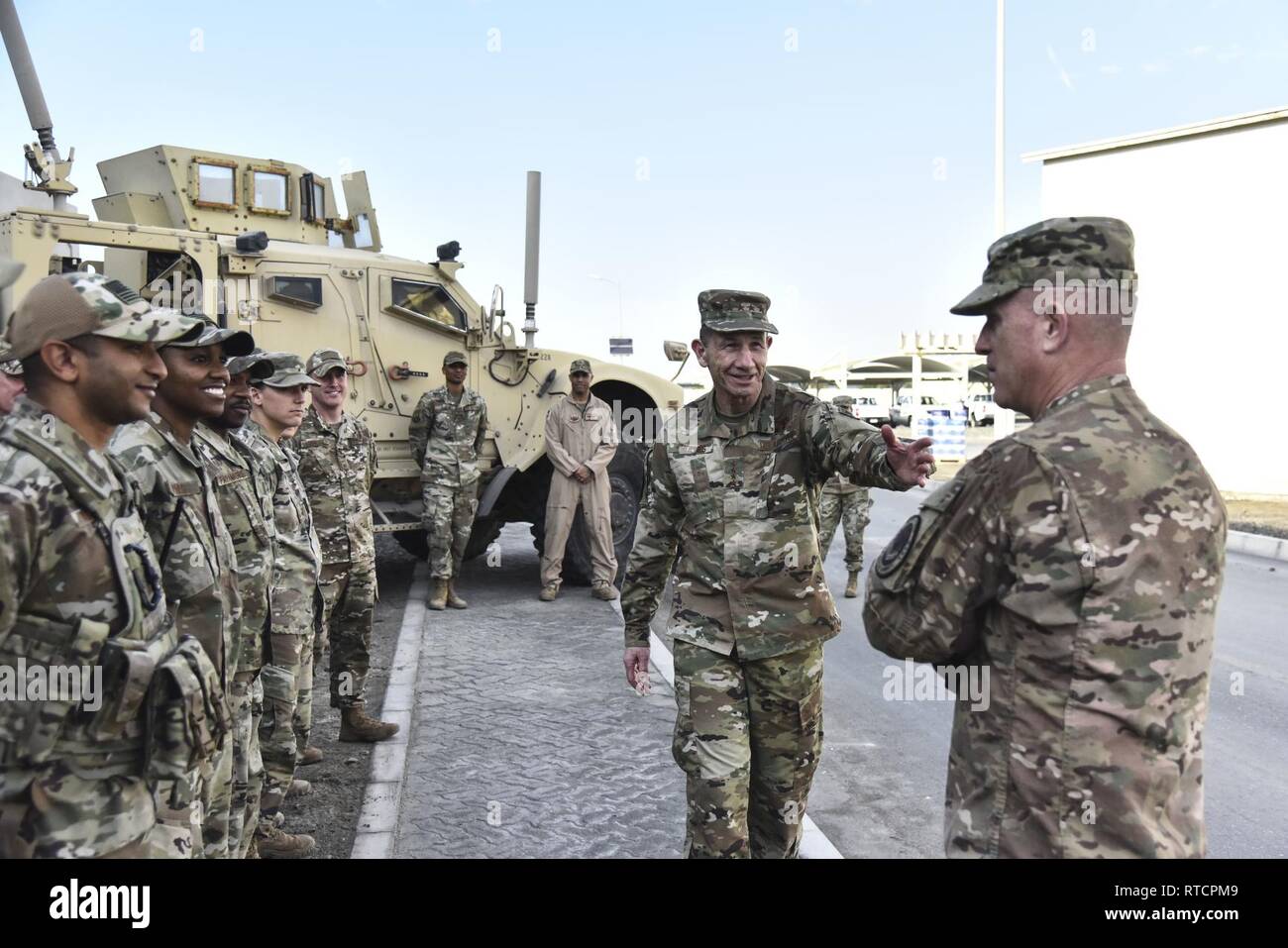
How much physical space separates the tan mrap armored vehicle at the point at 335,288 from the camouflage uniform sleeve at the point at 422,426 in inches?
8.8

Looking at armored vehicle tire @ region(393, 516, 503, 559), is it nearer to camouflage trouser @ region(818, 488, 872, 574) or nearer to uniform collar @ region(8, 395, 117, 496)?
camouflage trouser @ region(818, 488, 872, 574)

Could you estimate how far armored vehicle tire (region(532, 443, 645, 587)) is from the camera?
9.05 m

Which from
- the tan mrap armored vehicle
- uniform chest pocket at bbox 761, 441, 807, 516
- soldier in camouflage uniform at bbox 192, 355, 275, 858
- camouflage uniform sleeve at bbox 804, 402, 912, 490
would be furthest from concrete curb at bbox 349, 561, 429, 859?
camouflage uniform sleeve at bbox 804, 402, 912, 490

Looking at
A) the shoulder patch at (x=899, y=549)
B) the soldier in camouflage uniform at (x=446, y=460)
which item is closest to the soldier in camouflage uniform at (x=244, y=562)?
the shoulder patch at (x=899, y=549)

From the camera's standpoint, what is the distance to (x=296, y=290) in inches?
313

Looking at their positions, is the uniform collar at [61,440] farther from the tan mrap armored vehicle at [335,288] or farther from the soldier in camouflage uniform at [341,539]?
the tan mrap armored vehicle at [335,288]

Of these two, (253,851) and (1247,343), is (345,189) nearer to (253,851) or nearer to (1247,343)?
(253,851)

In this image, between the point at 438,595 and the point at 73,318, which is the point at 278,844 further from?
the point at 438,595

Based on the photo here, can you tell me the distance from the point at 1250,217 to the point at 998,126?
14.0ft

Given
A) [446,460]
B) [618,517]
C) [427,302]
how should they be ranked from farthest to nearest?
[618,517] → [427,302] → [446,460]

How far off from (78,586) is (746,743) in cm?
191

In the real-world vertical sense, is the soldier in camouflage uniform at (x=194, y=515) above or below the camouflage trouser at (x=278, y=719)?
above

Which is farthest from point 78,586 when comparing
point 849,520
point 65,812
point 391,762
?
point 849,520

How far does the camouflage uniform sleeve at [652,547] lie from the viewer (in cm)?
355
